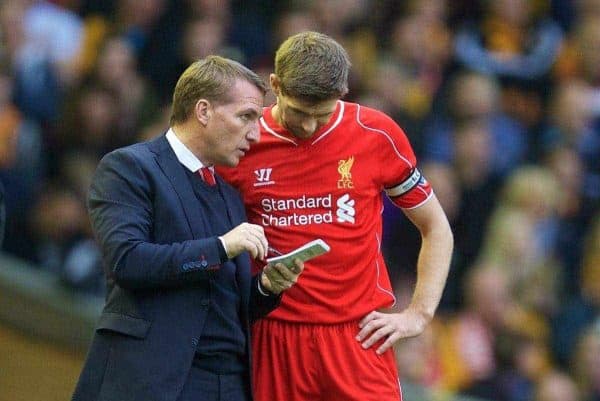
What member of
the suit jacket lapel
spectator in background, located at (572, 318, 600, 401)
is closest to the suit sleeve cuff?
the suit jacket lapel

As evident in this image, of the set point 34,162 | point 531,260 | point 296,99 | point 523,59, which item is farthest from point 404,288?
point 296,99

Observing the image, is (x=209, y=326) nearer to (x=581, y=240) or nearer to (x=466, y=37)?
(x=581, y=240)

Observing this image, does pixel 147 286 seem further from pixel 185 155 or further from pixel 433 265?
pixel 433 265

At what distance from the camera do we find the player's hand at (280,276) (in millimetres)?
4371

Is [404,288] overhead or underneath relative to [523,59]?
underneath

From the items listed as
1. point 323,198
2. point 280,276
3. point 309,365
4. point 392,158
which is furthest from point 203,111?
point 309,365

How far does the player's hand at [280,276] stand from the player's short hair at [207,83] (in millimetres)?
523

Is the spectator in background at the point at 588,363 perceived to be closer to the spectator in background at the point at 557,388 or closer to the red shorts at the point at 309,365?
the spectator in background at the point at 557,388

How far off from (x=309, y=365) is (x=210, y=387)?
0.58 metres

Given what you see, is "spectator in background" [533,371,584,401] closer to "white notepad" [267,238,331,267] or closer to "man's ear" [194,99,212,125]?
"white notepad" [267,238,331,267]

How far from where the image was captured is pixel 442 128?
813 cm

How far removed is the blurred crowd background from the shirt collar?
3.29m

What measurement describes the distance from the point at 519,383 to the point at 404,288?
2.57 feet

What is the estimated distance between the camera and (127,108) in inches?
342
